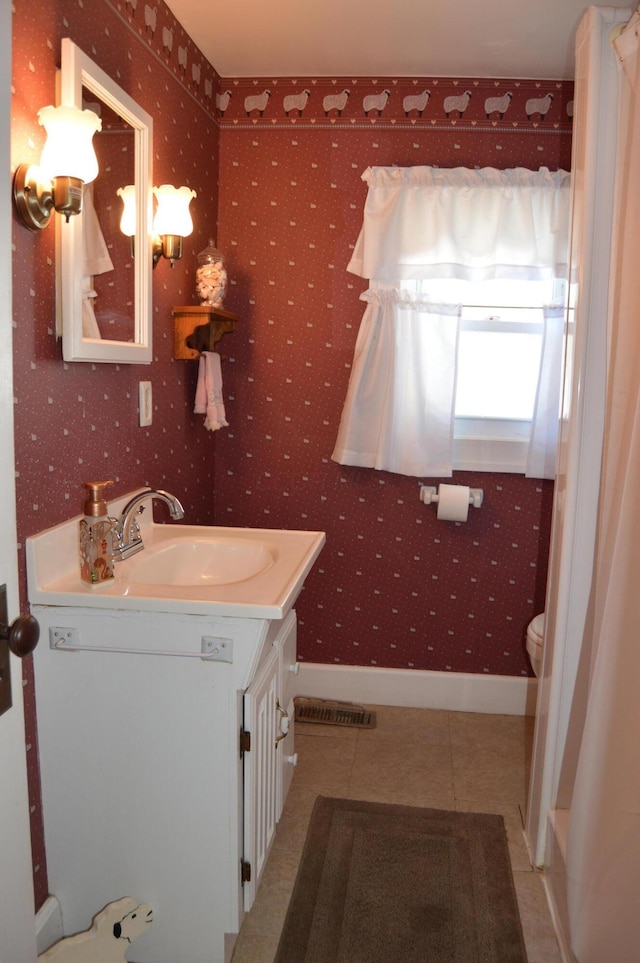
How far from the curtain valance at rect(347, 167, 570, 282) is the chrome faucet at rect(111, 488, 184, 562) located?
1335 millimetres

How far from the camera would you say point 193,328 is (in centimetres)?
250

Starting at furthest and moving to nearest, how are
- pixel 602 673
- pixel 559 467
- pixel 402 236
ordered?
1. pixel 402 236
2. pixel 559 467
3. pixel 602 673

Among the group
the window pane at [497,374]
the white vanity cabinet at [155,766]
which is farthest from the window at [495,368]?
the white vanity cabinet at [155,766]

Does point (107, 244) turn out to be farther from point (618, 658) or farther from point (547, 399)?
point (547, 399)

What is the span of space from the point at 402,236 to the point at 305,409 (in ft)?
2.35

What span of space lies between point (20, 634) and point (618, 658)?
3.57 feet

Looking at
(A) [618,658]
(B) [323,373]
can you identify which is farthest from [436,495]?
(A) [618,658]

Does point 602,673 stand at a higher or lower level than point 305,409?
lower

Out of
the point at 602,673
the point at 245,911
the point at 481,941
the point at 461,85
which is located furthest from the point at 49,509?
the point at 461,85

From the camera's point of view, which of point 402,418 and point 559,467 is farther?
point 402,418

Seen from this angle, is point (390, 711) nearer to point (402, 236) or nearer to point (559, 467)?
point (559, 467)

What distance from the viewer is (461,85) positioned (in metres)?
2.81

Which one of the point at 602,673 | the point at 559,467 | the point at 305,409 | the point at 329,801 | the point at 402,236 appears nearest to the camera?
the point at 602,673

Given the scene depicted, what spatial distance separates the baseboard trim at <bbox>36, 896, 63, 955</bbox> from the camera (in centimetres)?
172
